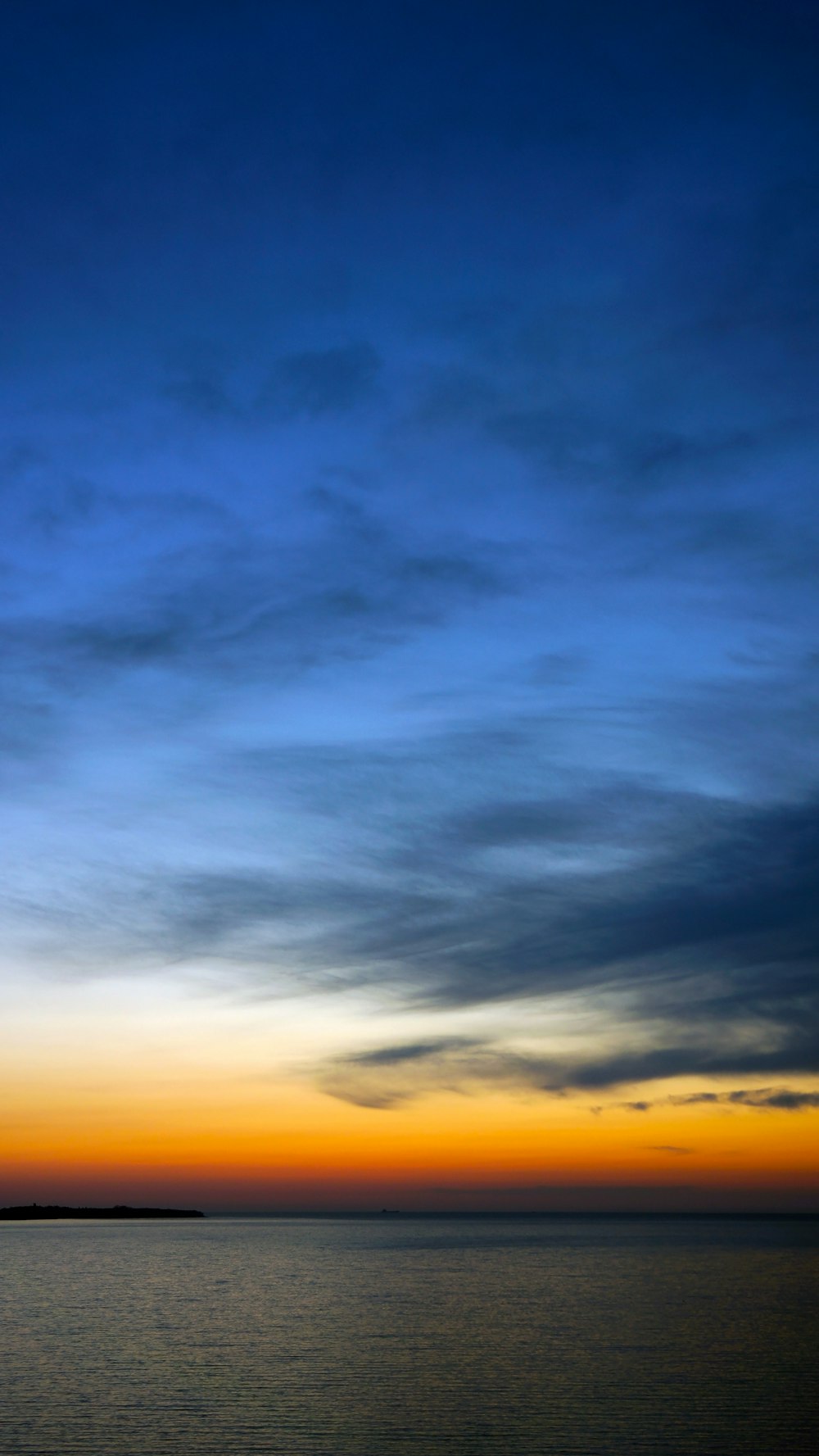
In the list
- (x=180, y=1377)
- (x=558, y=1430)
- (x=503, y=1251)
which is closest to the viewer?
(x=558, y=1430)

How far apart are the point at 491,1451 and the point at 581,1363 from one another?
21501 mm

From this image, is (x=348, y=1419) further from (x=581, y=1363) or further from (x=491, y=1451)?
(x=581, y=1363)

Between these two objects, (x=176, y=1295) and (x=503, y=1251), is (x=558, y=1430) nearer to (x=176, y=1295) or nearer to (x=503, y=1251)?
(x=176, y=1295)

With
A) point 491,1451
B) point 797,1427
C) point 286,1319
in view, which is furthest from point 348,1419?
point 286,1319

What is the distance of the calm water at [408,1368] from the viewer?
44.5 meters

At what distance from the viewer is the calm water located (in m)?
44.5

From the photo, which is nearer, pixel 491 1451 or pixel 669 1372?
pixel 491 1451

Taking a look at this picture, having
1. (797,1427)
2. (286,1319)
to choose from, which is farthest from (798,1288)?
(797,1427)

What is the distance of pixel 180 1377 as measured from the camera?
186 ft

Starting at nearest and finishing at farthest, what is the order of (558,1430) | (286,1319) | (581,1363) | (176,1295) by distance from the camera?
(558,1430), (581,1363), (286,1319), (176,1295)

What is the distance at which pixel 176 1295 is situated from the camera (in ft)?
340

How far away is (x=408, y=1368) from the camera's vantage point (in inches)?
2370

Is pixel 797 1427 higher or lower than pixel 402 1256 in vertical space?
higher

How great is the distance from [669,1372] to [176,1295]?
60747 mm
